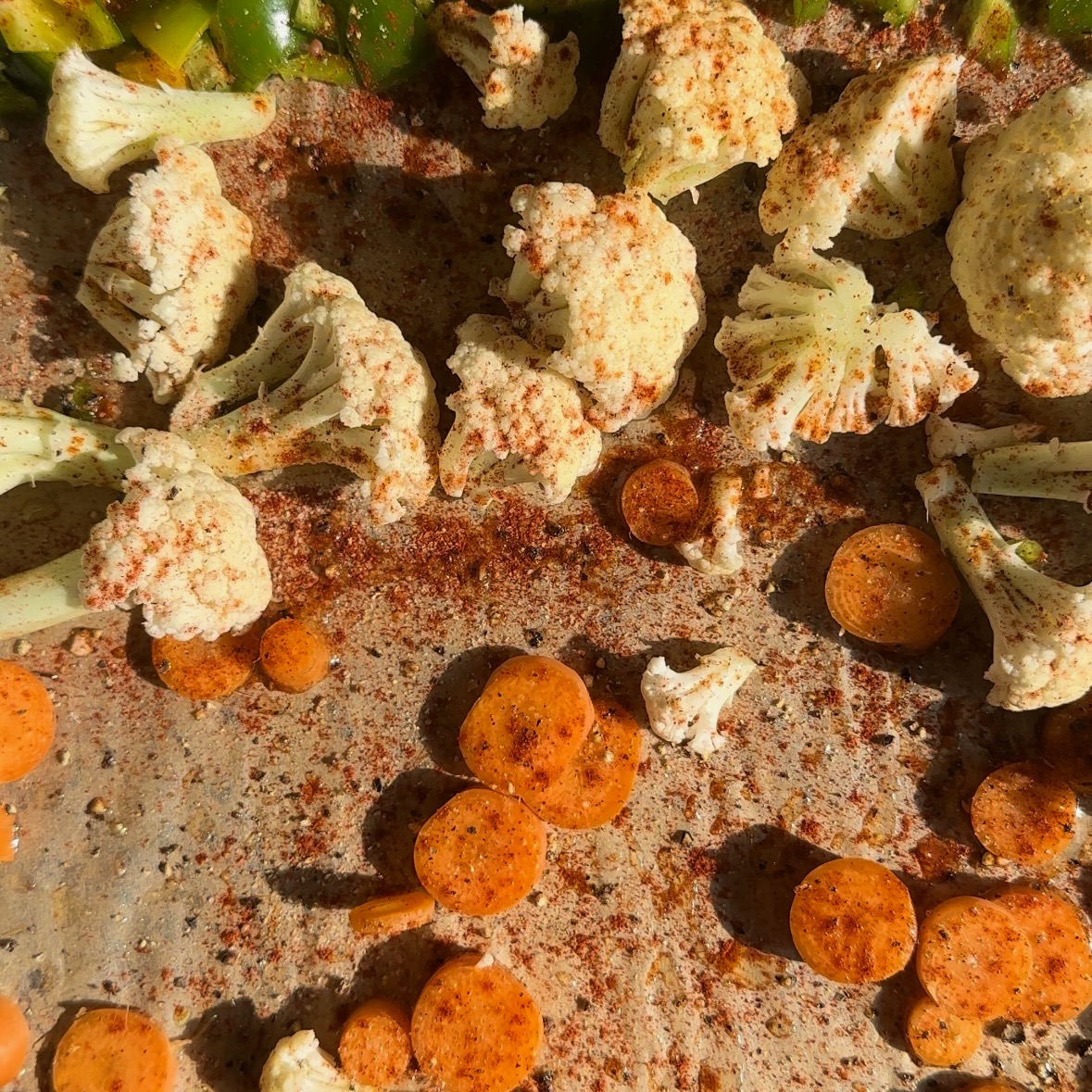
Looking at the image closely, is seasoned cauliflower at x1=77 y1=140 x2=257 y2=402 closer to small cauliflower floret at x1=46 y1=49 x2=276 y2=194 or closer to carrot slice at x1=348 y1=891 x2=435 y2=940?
small cauliflower floret at x1=46 y1=49 x2=276 y2=194

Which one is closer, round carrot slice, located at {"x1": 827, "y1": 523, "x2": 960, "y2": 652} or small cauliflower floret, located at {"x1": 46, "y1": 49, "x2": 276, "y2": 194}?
small cauliflower floret, located at {"x1": 46, "y1": 49, "x2": 276, "y2": 194}

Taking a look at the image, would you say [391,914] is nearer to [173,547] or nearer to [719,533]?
[173,547]

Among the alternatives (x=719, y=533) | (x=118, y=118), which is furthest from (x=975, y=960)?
(x=118, y=118)

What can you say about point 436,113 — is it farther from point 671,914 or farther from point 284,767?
point 671,914

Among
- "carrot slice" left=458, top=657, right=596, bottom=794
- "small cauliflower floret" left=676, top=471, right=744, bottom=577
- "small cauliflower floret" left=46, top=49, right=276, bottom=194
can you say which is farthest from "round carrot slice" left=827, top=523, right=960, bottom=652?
"small cauliflower floret" left=46, top=49, right=276, bottom=194

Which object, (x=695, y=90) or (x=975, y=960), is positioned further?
(x=975, y=960)

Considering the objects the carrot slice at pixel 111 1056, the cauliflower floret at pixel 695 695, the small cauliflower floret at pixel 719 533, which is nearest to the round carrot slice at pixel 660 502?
the small cauliflower floret at pixel 719 533

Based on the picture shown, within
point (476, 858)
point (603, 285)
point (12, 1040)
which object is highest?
point (603, 285)
